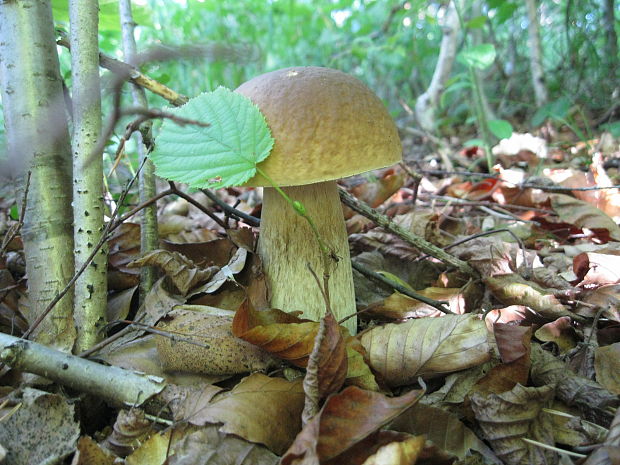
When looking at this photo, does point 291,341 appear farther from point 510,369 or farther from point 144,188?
point 144,188

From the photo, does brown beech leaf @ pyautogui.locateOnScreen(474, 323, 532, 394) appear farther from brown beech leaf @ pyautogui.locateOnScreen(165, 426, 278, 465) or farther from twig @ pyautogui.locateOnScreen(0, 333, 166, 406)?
twig @ pyautogui.locateOnScreen(0, 333, 166, 406)

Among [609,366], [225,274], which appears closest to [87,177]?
[225,274]

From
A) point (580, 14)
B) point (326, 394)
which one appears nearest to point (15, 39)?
point (326, 394)

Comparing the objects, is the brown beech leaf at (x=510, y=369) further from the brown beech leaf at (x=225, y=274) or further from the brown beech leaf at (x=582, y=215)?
the brown beech leaf at (x=582, y=215)

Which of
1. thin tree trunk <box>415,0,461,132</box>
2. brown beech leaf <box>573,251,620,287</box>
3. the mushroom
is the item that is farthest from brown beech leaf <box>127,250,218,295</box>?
thin tree trunk <box>415,0,461,132</box>

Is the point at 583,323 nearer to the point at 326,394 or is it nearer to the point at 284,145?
the point at 326,394
